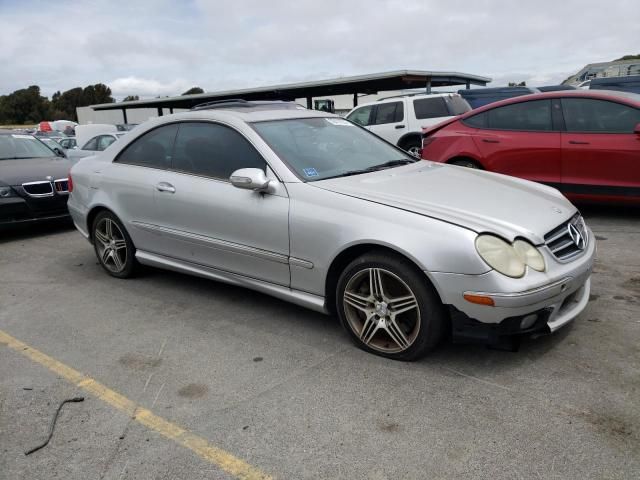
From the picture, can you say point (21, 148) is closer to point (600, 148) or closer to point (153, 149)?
point (153, 149)

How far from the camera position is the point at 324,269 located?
3490 mm

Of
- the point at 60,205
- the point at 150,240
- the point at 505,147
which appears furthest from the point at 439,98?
the point at 150,240

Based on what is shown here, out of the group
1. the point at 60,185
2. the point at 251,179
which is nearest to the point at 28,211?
the point at 60,185

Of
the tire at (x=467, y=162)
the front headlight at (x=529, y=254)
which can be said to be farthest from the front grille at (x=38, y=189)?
the front headlight at (x=529, y=254)

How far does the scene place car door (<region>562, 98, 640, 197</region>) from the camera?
5.98m

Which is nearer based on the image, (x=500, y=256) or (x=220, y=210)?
(x=500, y=256)

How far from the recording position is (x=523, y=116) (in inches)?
267

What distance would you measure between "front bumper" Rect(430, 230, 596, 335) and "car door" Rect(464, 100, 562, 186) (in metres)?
3.67

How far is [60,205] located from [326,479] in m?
6.33

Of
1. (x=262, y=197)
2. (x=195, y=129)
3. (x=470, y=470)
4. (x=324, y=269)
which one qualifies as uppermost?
(x=195, y=129)

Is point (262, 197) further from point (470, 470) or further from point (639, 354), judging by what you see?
Answer: point (639, 354)

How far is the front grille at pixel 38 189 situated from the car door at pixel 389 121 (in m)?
7.06

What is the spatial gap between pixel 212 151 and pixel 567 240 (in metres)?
2.58

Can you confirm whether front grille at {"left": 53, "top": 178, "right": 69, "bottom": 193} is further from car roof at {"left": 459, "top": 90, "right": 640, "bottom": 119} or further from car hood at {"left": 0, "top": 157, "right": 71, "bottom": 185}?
car roof at {"left": 459, "top": 90, "right": 640, "bottom": 119}
